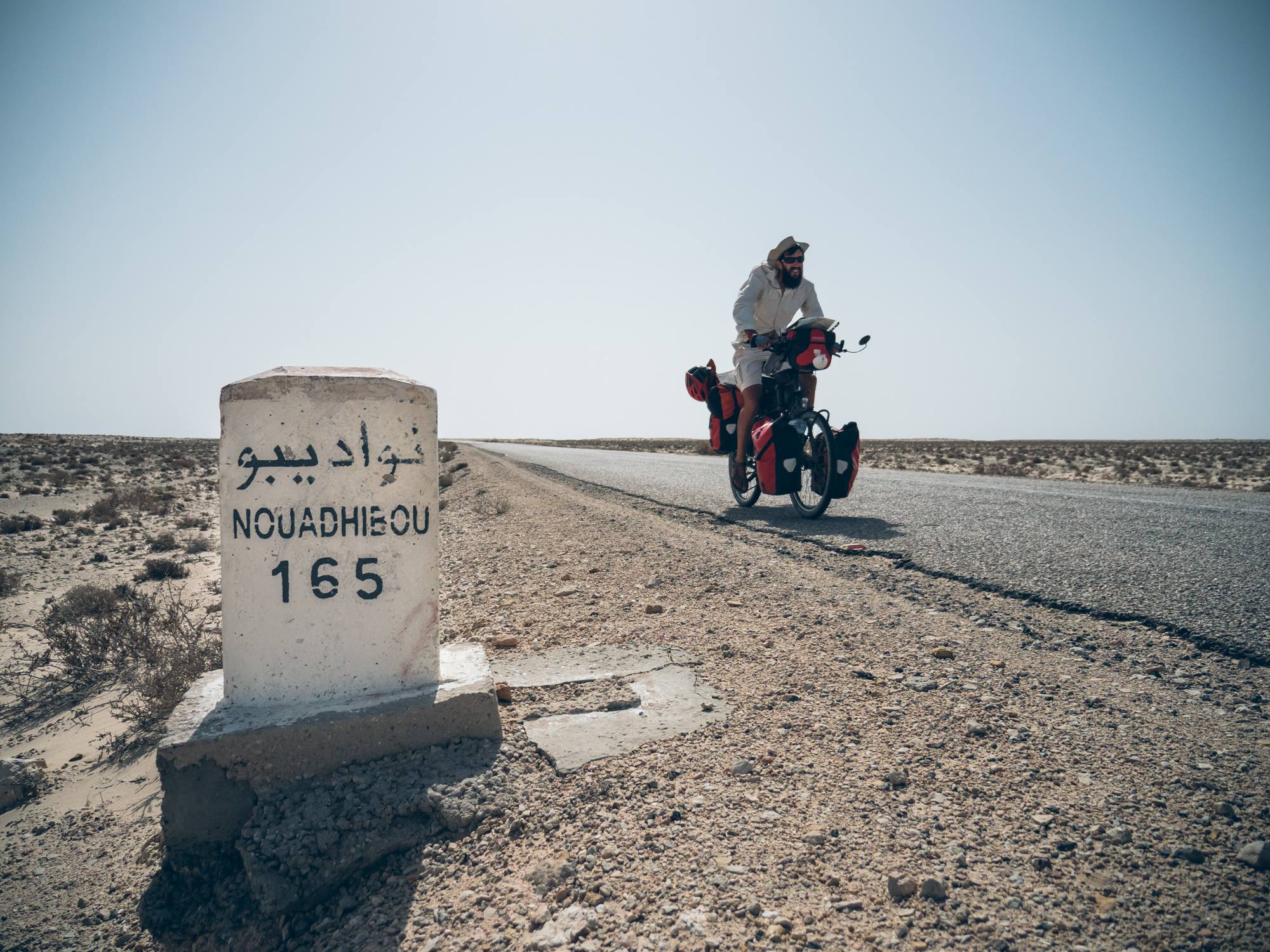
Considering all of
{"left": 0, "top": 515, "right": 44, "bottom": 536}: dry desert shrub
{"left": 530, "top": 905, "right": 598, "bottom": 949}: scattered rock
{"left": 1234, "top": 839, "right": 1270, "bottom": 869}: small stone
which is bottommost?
{"left": 0, "top": 515, "right": 44, "bottom": 536}: dry desert shrub

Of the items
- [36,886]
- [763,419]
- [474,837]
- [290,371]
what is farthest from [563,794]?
[763,419]

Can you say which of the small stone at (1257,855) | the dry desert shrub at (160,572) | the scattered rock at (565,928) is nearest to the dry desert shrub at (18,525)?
the dry desert shrub at (160,572)

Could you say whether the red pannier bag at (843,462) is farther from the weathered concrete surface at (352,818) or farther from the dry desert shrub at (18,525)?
the dry desert shrub at (18,525)

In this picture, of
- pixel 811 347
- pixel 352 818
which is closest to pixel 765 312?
pixel 811 347

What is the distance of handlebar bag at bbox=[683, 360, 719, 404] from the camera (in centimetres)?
804

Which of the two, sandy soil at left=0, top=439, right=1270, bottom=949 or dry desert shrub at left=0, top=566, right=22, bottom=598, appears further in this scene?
dry desert shrub at left=0, top=566, right=22, bottom=598

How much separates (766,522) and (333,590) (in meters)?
4.58

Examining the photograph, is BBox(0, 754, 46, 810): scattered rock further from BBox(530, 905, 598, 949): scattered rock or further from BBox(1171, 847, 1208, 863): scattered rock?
BBox(1171, 847, 1208, 863): scattered rock

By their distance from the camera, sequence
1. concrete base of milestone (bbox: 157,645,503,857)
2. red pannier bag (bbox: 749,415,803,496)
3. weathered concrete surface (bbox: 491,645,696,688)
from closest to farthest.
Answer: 1. concrete base of milestone (bbox: 157,645,503,857)
2. weathered concrete surface (bbox: 491,645,696,688)
3. red pannier bag (bbox: 749,415,803,496)

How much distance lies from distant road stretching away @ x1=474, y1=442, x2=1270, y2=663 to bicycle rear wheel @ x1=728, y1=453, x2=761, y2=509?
11 cm

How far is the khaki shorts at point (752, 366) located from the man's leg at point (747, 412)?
0.15ft

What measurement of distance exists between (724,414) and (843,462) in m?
1.87

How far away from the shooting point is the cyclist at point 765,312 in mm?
6824

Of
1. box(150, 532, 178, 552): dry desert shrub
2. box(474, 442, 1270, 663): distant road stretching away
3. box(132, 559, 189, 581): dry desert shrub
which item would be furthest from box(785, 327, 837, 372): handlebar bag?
box(150, 532, 178, 552): dry desert shrub
